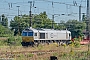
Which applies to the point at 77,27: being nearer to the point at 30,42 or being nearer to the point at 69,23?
the point at 69,23

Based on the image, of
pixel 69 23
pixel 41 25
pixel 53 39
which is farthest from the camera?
pixel 69 23

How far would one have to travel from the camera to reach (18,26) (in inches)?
2170

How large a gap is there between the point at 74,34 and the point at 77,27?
166 centimetres

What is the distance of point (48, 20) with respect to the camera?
55.2 meters

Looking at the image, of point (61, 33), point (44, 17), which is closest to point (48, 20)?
point (44, 17)

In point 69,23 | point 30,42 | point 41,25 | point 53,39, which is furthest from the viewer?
point 69,23

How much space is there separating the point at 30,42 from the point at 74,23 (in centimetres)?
2487

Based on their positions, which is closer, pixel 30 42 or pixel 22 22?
pixel 30 42

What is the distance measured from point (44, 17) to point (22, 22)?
4.21 m

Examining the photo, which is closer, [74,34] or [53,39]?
[53,39]

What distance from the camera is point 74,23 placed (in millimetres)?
59094

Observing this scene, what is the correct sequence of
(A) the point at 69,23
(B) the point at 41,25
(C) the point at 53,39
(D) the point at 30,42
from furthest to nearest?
(A) the point at 69,23 → (B) the point at 41,25 → (C) the point at 53,39 → (D) the point at 30,42

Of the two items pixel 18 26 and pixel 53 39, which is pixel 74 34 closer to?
pixel 18 26

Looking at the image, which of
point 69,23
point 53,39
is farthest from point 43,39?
point 69,23
